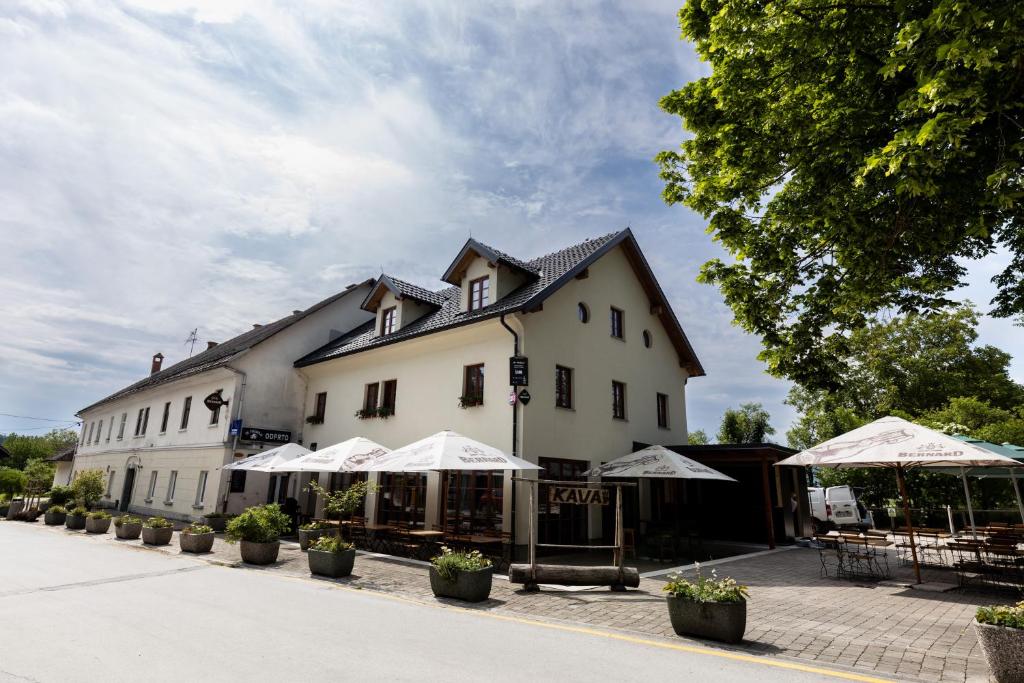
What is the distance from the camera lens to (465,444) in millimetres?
12742

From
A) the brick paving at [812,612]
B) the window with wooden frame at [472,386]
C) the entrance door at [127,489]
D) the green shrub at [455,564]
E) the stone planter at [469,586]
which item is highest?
the window with wooden frame at [472,386]

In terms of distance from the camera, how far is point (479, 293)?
711 inches

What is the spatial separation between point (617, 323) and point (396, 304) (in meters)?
8.34

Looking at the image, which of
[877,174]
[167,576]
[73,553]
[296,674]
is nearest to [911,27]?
[877,174]

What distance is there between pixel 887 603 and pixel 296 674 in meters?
9.56

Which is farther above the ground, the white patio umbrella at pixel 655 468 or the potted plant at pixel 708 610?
the white patio umbrella at pixel 655 468

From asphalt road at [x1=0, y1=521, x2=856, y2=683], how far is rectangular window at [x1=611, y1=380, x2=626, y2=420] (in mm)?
11327

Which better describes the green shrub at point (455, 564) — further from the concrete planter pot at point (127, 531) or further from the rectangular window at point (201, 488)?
the rectangular window at point (201, 488)

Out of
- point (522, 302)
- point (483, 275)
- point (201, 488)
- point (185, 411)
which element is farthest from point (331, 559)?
point (185, 411)

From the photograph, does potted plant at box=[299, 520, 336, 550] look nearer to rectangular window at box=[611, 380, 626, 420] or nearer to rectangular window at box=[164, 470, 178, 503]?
rectangular window at box=[611, 380, 626, 420]

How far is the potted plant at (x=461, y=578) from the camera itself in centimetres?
899

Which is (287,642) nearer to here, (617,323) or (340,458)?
(340,458)

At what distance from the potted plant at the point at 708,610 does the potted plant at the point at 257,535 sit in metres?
9.65

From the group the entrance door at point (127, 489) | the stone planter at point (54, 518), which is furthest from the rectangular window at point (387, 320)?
the entrance door at point (127, 489)
